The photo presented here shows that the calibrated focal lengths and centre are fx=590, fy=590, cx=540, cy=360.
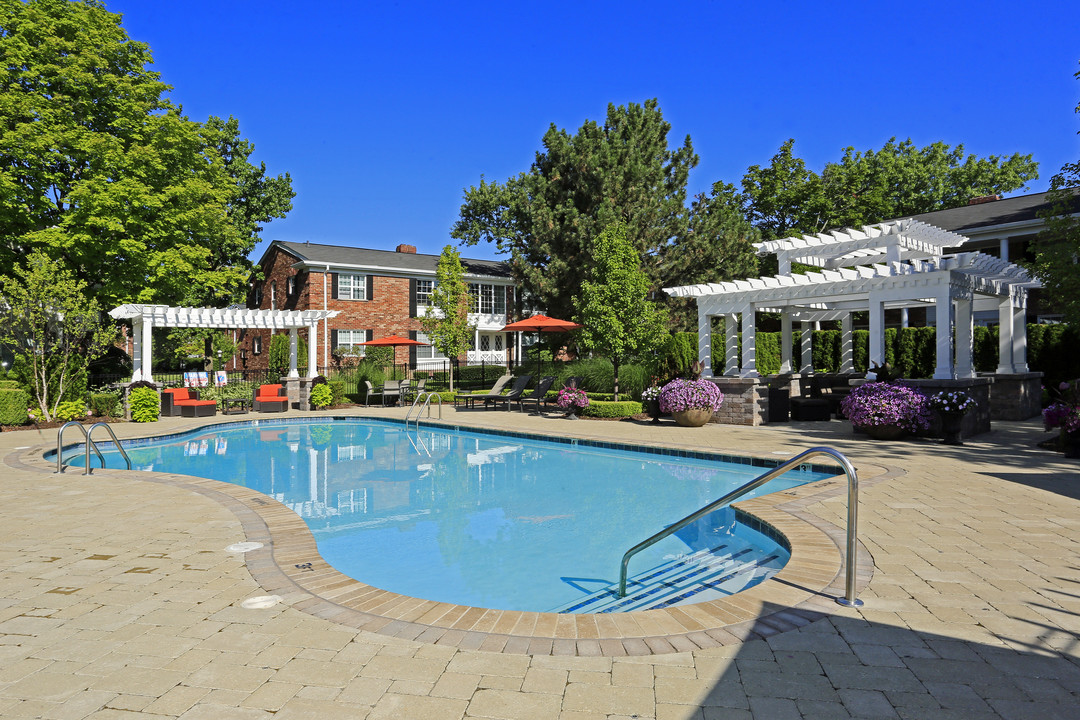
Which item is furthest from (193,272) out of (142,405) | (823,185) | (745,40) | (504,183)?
(823,185)

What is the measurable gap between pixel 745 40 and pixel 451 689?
13.9 meters

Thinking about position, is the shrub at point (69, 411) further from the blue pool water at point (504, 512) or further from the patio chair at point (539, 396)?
the patio chair at point (539, 396)

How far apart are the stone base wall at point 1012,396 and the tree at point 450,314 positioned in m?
17.0

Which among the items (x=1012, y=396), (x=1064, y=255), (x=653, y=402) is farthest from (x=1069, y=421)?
(x=653, y=402)

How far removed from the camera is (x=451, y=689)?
8.95 ft

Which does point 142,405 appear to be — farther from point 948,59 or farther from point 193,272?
point 948,59

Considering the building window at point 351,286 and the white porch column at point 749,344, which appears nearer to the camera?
the white porch column at point 749,344

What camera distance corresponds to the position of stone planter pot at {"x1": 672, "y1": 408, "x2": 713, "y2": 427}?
13758mm

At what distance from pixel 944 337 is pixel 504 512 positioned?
970cm

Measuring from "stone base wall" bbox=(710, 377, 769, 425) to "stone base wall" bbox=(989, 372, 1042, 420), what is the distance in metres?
5.72

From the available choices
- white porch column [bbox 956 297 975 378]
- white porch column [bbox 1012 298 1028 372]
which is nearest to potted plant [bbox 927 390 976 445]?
white porch column [bbox 956 297 975 378]

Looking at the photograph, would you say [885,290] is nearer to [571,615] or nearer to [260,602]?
[571,615]

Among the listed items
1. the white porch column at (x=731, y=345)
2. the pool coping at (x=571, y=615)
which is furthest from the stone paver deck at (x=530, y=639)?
the white porch column at (x=731, y=345)

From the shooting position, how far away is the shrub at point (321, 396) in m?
19.7
